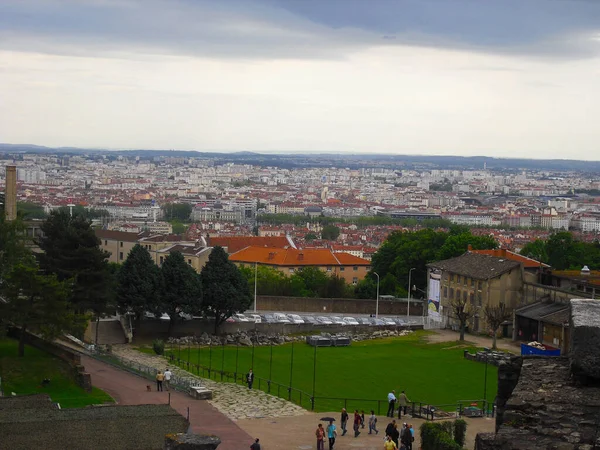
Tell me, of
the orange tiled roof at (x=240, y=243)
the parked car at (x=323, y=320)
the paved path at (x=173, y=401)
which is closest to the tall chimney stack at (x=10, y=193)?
the parked car at (x=323, y=320)

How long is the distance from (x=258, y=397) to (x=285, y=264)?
47.0m

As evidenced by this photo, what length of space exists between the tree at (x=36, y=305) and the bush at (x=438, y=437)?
43.9 ft

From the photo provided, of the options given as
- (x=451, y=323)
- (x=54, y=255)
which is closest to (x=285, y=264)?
(x=451, y=323)

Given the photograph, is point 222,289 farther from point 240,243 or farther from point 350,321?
point 240,243

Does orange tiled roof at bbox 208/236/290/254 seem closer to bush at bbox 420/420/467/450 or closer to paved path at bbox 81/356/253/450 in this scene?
paved path at bbox 81/356/253/450

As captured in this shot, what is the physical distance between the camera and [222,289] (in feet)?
157

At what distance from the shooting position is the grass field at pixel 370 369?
1252 inches

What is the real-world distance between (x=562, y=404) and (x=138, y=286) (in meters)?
39.0

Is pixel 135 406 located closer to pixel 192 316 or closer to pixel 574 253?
pixel 192 316

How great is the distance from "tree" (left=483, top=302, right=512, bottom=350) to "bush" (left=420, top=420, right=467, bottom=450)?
68.1ft

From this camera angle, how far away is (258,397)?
96.8 feet

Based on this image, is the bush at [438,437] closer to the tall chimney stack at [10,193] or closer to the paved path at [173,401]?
the paved path at [173,401]

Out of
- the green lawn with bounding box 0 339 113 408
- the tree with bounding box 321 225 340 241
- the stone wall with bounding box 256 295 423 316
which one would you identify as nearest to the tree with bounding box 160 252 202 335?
the stone wall with bounding box 256 295 423 316

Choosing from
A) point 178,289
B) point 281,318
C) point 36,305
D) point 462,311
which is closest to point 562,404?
point 36,305
